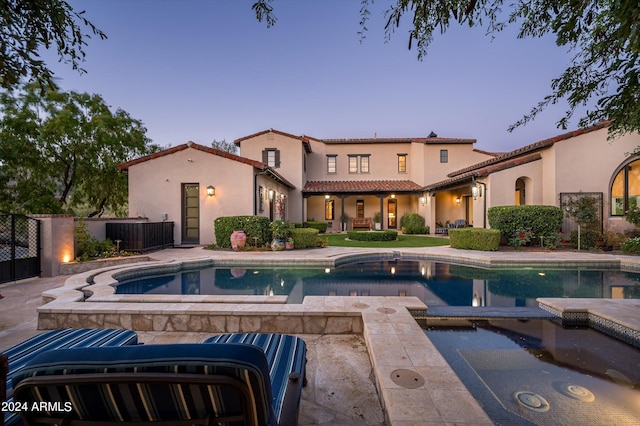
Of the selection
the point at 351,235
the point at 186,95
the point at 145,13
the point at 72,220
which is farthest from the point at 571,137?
the point at 186,95

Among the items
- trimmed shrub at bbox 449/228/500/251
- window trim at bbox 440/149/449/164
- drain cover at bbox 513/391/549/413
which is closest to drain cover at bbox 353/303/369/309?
drain cover at bbox 513/391/549/413

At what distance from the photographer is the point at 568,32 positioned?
150 inches

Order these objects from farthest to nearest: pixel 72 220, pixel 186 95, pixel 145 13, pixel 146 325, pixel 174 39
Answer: pixel 186 95 → pixel 174 39 → pixel 145 13 → pixel 72 220 → pixel 146 325

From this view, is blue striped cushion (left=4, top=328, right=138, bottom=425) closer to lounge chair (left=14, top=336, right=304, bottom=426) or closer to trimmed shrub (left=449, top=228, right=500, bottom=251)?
lounge chair (left=14, top=336, right=304, bottom=426)

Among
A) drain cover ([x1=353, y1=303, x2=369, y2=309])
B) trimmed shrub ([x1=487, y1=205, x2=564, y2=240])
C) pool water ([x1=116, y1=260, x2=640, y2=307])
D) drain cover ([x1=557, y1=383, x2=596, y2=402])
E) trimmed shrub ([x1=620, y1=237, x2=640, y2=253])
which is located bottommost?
drain cover ([x1=557, y1=383, x2=596, y2=402])

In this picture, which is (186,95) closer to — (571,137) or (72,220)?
(72,220)

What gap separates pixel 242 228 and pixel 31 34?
8627 mm

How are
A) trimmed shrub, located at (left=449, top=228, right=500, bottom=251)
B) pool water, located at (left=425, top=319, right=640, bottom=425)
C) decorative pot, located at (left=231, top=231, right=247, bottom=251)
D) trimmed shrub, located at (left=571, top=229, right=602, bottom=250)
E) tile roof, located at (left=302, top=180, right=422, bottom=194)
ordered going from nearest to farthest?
pool water, located at (left=425, top=319, right=640, bottom=425)
trimmed shrub, located at (left=449, top=228, right=500, bottom=251)
decorative pot, located at (left=231, top=231, right=247, bottom=251)
trimmed shrub, located at (left=571, top=229, right=602, bottom=250)
tile roof, located at (left=302, top=180, right=422, bottom=194)

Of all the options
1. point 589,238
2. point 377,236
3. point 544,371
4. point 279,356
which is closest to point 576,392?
point 544,371

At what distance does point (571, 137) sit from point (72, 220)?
18262 mm

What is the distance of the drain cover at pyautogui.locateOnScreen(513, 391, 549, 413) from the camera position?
8.46 feet

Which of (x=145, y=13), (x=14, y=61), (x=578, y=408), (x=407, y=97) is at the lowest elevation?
(x=578, y=408)

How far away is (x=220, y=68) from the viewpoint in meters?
18.1

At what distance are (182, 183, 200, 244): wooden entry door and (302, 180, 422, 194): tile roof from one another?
787cm
